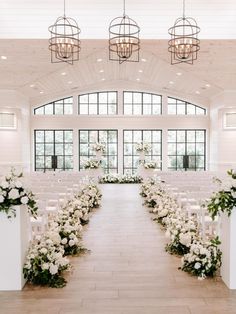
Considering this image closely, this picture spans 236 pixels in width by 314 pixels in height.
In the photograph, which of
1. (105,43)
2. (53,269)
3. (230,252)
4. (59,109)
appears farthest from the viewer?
(59,109)

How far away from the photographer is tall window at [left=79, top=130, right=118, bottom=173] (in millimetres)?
20562

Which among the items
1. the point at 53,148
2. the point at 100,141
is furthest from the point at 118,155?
the point at 53,148

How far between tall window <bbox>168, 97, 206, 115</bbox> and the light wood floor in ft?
50.9

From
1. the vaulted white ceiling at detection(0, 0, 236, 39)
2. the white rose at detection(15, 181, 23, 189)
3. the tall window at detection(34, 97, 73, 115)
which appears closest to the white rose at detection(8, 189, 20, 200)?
the white rose at detection(15, 181, 23, 189)

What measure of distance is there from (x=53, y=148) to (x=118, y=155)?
384cm

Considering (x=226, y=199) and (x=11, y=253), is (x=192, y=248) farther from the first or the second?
(x=11, y=253)

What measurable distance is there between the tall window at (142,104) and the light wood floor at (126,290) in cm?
1537

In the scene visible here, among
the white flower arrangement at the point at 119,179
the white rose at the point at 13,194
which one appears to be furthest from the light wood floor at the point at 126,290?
the white flower arrangement at the point at 119,179

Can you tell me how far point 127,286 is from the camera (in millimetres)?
3977

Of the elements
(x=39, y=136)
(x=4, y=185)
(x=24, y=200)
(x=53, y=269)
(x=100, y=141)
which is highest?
(x=39, y=136)

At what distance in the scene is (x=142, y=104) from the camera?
2066 centimetres

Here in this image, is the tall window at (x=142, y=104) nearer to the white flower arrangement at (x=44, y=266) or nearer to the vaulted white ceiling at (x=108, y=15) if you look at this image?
the vaulted white ceiling at (x=108, y=15)

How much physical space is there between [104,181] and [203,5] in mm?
10741

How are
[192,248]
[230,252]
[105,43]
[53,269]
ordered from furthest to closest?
[105,43], [192,248], [53,269], [230,252]
